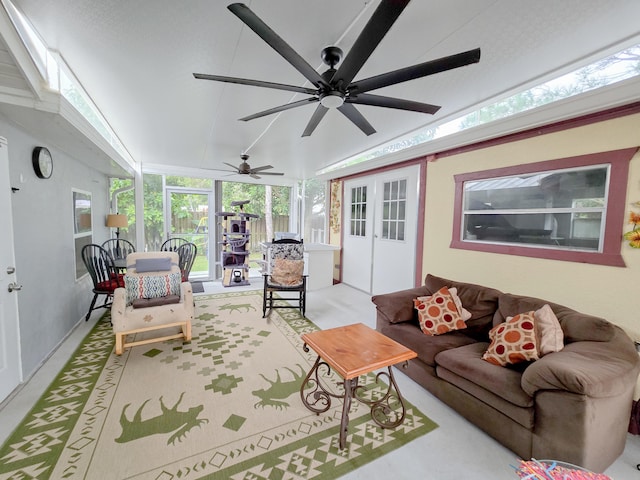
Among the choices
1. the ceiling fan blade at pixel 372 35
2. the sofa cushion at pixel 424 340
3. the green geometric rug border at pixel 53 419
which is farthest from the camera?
the sofa cushion at pixel 424 340

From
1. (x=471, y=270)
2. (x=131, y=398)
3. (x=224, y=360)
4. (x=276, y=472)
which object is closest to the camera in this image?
(x=276, y=472)

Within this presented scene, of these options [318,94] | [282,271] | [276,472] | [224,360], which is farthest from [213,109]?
[276,472]

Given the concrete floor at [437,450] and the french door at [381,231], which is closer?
the concrete floor at [437,450]

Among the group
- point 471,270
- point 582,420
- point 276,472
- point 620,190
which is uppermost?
point 620,190

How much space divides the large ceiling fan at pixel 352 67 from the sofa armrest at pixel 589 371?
5.66 ft

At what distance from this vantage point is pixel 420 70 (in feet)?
4.86

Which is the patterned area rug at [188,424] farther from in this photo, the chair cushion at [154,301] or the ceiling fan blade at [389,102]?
the ceiling fan blade at [389,102]

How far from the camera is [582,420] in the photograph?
1359 millimetres

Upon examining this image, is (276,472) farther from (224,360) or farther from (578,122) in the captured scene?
(578,122)

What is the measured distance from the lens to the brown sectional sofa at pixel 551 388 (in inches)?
54.6

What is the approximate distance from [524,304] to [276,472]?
7.18ft

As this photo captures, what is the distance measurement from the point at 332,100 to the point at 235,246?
14.2 feet

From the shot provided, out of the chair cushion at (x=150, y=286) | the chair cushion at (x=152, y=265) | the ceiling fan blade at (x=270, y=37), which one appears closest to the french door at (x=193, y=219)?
the chair cushion at (x=152, y=265)

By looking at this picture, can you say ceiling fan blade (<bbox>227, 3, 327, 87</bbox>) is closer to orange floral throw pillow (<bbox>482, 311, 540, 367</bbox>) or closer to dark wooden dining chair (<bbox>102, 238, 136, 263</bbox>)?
Answer: orange floral throw pillow (<bbox>482, 311, 540, 367</bbox>)
